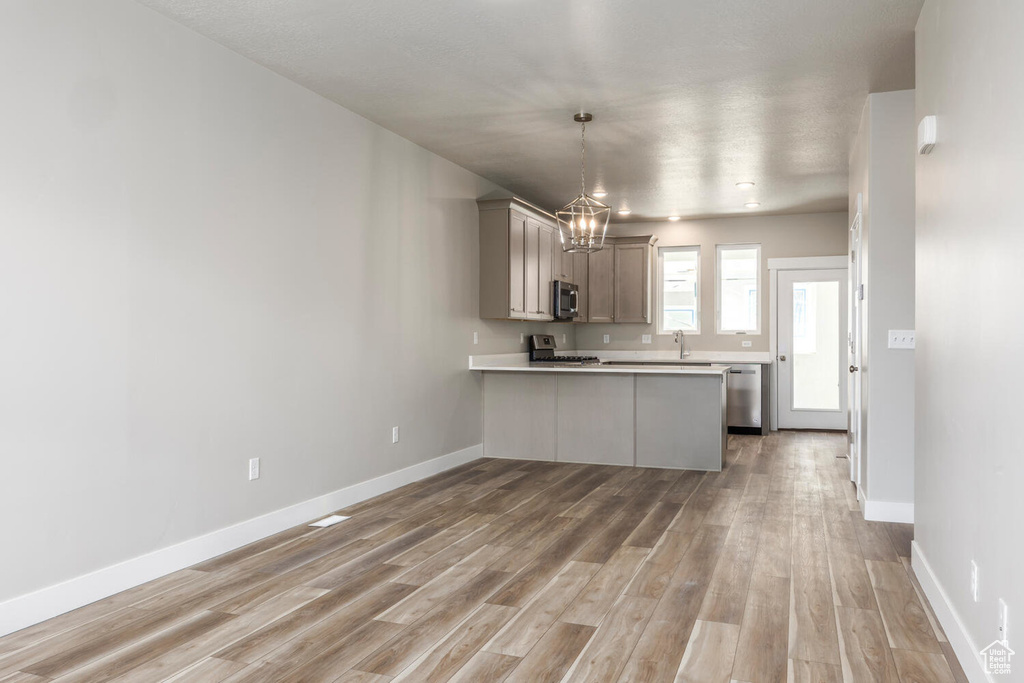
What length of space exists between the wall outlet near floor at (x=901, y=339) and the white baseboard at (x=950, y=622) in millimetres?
1277

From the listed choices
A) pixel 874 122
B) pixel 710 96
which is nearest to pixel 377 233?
pixel 710 96

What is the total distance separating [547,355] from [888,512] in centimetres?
432

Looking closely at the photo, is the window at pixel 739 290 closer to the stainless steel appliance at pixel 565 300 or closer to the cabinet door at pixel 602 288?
the cabinet door at pixel 602 288

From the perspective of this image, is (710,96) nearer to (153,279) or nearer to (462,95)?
(462,95)

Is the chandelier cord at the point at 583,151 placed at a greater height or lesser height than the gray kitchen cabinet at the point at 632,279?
greater

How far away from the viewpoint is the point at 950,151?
8.59 ft

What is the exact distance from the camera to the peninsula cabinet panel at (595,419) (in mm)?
6148

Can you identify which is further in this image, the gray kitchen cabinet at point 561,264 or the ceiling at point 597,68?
the gray kitchen cabinet at point 561,264

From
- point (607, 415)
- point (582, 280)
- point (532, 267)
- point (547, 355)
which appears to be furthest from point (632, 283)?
point (607, 415)

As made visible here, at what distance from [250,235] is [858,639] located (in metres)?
3.30

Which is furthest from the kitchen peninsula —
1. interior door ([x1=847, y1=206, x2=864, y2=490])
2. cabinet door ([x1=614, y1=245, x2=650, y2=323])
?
cabinet door ([x1=614, y1=245, x2=650, y2=323])

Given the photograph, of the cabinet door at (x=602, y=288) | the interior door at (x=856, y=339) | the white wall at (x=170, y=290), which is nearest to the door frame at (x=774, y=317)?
A: the cabinet door at (x=602, y=288)

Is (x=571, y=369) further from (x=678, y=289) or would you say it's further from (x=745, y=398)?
(x=678, y=289)

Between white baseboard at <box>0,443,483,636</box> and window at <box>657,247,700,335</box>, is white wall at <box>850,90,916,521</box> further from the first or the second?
window at <box>657,247,700,335</box>
